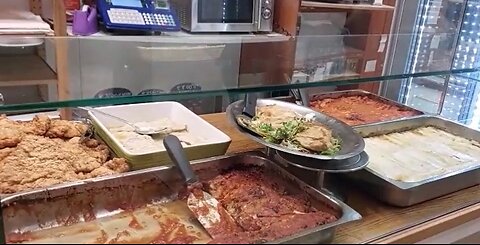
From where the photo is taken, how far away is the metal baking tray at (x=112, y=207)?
2.41 feet

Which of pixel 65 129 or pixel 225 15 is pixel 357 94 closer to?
pixel 225 15

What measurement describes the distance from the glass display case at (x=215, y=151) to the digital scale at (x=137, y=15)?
2.22 feet

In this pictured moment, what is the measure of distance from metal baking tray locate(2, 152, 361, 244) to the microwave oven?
1.43 metres

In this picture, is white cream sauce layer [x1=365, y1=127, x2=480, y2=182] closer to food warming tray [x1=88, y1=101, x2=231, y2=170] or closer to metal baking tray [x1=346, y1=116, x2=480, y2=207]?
metal baking tray [x1=346, y1=116, x2=480, y2=207]

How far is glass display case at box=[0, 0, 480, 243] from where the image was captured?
2.59 ft

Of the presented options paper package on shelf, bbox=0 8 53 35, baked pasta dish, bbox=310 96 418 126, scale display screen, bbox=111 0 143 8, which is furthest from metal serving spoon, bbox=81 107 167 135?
scale display screen, bbox=111 0 143 8

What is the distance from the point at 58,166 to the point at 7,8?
1.50 metres

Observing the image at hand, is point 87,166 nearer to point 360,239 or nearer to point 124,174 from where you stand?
point 124,174

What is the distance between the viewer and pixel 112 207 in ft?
2.75

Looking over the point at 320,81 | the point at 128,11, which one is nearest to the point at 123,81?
the point at 320,81

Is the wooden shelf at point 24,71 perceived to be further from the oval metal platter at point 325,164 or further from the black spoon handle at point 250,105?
the oval metal platter at point 325,164

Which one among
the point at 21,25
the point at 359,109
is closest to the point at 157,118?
the point at 359,109

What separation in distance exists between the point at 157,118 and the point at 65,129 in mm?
241

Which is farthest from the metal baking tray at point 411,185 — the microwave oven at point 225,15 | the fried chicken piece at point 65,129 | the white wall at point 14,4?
the white wall at point 14,4
